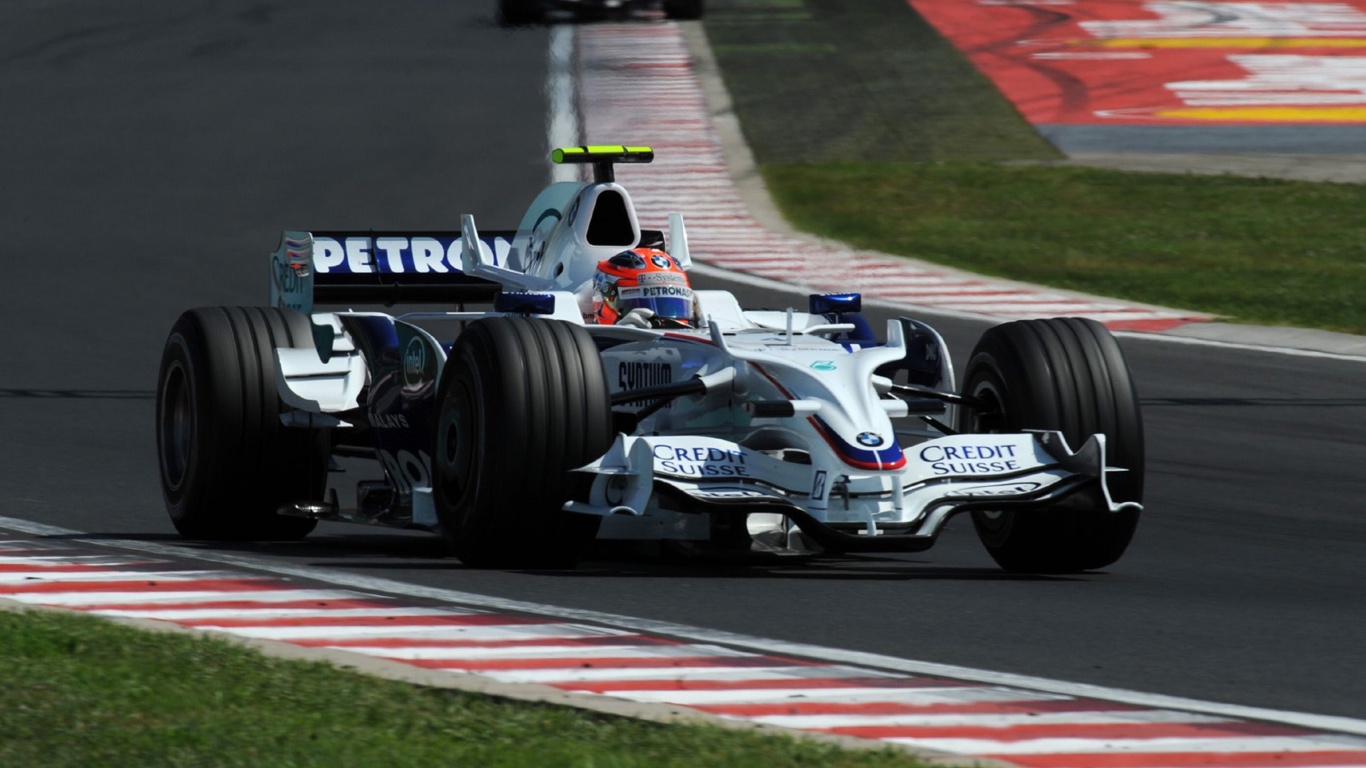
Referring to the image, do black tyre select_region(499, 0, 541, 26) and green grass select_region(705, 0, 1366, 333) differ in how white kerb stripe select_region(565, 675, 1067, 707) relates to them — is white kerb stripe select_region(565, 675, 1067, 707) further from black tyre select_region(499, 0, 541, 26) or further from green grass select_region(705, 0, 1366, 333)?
black tyre select_region(499, 0, 541, 26)

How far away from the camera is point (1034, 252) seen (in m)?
20.8

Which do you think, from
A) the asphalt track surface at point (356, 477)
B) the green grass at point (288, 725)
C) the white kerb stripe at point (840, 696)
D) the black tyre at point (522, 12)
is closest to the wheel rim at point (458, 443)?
the asphalt track surface at point (356, 477)

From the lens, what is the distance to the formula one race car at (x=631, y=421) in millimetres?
8062

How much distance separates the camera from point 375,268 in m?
11.4

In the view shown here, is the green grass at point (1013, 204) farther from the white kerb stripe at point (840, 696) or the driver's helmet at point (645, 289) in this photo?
the white kerb stripe at point (840, 696)

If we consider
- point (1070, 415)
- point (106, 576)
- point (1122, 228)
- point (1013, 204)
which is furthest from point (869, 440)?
point (1013, 204)

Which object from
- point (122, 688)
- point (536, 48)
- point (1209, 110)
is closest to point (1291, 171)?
point (1209, 110)

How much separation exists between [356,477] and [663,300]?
344cm

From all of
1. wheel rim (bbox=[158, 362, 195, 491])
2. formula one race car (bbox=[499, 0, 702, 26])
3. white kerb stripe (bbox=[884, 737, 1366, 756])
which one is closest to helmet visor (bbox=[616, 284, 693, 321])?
wheel rim (bbox=[158, 362, 195, 491])

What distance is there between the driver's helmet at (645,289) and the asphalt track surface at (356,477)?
1183mm

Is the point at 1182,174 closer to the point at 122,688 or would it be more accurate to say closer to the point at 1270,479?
the point at 1270,479

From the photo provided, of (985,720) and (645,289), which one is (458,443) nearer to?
(645,289)

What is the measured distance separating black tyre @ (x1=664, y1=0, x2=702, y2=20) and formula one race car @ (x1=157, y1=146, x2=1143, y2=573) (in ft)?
79.5

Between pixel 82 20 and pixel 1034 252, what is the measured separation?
1968 cm
